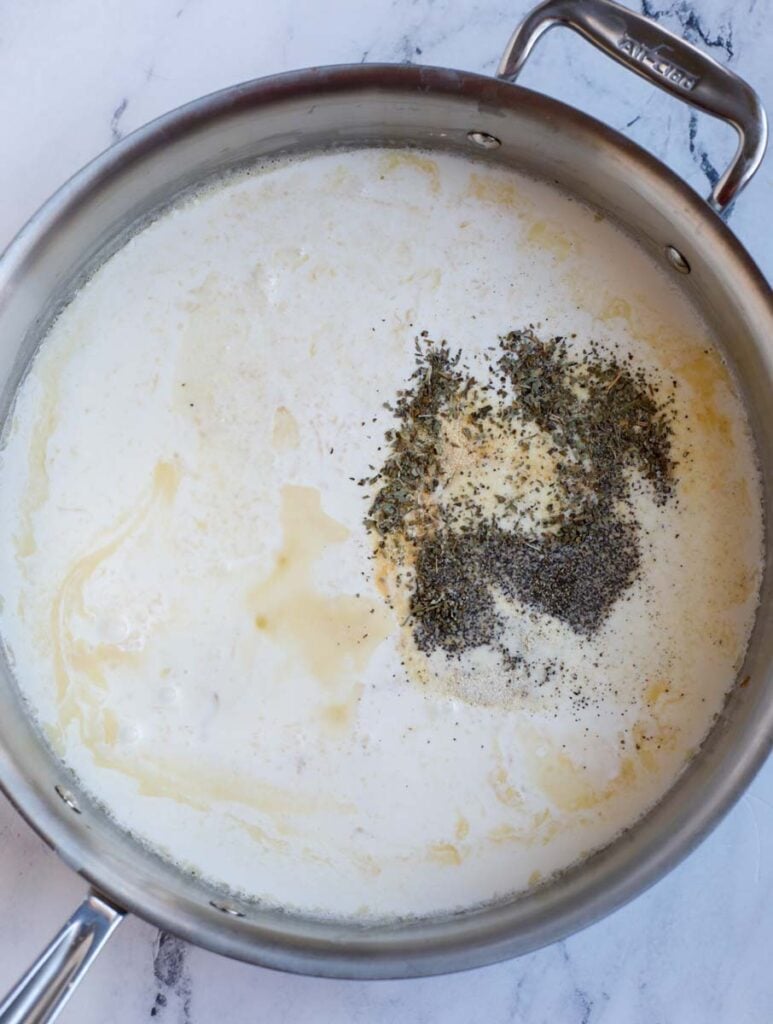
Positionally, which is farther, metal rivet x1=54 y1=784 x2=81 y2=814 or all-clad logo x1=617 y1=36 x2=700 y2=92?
metal rivet x1=54 y1=784 x2=81 y2=814

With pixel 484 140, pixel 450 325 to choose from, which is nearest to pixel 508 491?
pixel 450 325

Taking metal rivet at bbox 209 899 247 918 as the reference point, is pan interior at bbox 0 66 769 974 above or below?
above

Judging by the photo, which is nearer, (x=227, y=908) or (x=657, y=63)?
(x=657, y=63)

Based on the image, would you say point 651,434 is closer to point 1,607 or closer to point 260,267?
point 260,267

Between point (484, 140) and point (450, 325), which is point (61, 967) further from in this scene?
point (484, 140)

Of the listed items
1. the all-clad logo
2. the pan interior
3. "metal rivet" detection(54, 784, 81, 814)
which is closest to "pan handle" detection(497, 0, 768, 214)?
the all-clad logo

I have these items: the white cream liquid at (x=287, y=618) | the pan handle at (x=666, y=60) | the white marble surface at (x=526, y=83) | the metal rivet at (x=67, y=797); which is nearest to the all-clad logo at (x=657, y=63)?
the pan handle at (x=666, y=60)

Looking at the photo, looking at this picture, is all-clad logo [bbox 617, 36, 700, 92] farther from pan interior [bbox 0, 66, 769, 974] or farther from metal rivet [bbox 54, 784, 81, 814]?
metal rivet [bbox 54, 784, 81, 814]

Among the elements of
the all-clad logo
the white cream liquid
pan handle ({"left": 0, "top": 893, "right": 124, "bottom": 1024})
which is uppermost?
the all-clad logo
